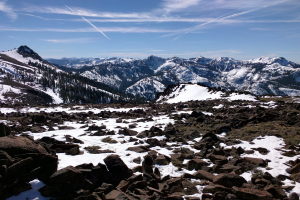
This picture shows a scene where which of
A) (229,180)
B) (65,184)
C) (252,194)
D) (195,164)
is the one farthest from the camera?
(195,164)

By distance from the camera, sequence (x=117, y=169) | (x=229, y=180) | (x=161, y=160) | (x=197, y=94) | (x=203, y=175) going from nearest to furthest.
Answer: (x=229, y=180) < (x=117, y=169) < (x=203, y=175) < (x=161, y=160) < (x=197, y=94)

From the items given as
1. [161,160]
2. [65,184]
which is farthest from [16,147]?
[161,160]

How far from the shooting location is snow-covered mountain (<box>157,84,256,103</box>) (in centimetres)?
9500

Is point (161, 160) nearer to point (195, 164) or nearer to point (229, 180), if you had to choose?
point (195, 164)

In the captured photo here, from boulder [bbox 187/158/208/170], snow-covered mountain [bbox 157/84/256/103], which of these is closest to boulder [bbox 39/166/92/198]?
boulder [bbox 187/158/208/170]

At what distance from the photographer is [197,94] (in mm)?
117000

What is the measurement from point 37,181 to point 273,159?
19.5 metres

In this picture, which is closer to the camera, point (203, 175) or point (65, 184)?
point (65, 184)

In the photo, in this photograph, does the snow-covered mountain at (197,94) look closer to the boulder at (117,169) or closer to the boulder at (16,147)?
the boulder at (117,169)

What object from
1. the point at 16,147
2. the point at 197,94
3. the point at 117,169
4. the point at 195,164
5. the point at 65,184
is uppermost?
the point at 16,147

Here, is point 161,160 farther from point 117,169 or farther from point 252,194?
point 252,194

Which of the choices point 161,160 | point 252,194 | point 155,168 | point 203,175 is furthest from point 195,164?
point 252,194

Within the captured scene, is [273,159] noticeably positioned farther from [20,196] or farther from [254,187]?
[20,196]

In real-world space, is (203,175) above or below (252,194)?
below
